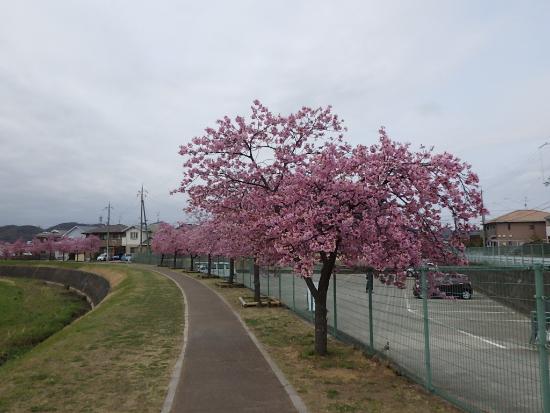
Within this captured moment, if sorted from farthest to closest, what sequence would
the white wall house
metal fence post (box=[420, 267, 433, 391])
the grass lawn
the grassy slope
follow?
the white wall house → metal fence post (box=[420, 267, 433, 391]) → the grassy slope → the grass lawn

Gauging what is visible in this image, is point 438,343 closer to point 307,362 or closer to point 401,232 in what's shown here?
point 401,232

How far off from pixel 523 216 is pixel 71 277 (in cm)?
6461

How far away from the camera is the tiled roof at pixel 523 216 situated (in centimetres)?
7538

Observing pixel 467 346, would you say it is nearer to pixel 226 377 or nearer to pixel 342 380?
pixel 342 380

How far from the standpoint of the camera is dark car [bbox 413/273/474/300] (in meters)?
7.89

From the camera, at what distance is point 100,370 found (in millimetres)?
9617

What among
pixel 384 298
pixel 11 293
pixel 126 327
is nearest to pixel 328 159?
pixel 384 298

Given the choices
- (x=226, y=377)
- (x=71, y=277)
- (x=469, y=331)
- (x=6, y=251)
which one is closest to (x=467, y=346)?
(x=469, y=331)

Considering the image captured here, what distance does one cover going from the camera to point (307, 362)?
10.1 meters

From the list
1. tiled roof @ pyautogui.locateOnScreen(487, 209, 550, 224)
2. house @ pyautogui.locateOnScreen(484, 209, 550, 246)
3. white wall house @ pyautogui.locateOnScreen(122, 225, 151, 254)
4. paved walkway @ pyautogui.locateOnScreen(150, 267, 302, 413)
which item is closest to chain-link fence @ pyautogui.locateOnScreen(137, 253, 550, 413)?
paved walkway @ pyautogui.locateOnScreen(150, 267, 302, 413)

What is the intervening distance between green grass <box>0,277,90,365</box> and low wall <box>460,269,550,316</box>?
15.9 metres

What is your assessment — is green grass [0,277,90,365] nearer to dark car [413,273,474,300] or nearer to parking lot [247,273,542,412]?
parking lot [247,273,542,412]

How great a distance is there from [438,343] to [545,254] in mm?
20638

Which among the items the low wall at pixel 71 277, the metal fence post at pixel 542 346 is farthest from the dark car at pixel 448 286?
the low wall at pixel 71 277
